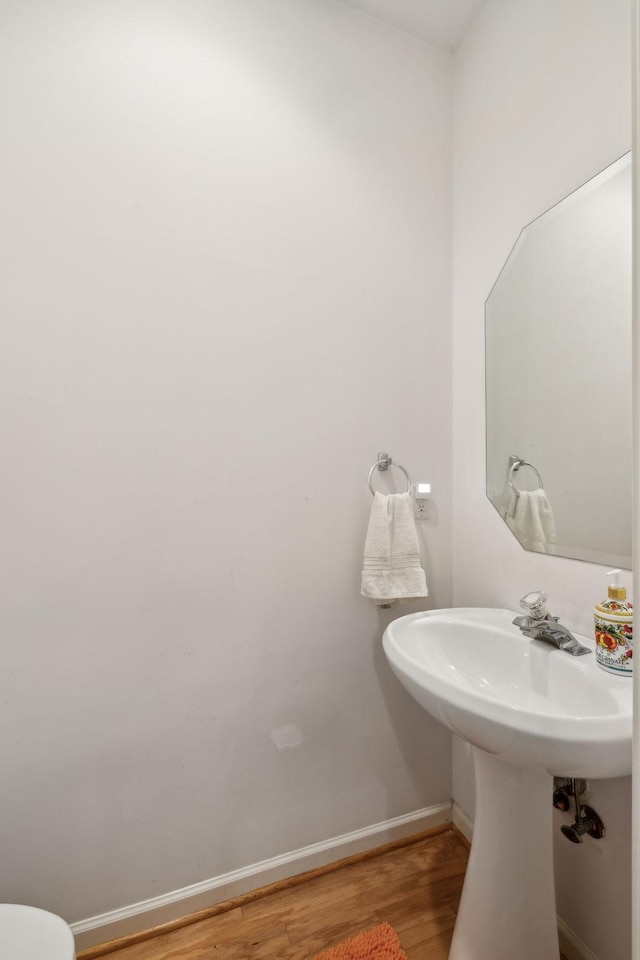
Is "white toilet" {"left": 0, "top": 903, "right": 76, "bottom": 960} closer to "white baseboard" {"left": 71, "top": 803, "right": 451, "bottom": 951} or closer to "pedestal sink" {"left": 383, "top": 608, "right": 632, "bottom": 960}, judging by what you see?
"white baseboard" {"left": 71, "top": 803, "right": 451, "bottom": 951}

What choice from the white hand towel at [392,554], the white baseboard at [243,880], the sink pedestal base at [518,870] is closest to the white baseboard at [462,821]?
the white baseboard at [243,880]

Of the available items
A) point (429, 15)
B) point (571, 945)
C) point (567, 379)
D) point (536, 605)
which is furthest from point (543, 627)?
point (429, 15)

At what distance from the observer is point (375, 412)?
137cm

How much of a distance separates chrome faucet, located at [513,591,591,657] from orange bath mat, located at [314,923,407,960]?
85cm

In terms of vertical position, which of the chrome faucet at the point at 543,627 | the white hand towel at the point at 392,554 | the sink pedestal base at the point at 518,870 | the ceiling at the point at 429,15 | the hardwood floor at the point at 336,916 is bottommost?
the hardwood floor at the point at 336,916

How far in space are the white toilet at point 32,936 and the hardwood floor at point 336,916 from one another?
0.45 metres

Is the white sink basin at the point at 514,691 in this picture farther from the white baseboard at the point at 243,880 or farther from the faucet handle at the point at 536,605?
the white baseboard at the point at 243,880

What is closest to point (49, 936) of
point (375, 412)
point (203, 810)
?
point (203, 810)

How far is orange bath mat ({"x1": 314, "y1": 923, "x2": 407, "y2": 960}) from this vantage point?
107cm

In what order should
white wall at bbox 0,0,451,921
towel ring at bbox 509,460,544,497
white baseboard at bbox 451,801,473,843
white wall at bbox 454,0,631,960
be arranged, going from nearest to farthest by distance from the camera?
white wall at bbox 454,0,631,960 → white wall at bbox 0,0,451,921 → towel ring at bbox 509,460,544,497 → white baseboard at bbox 451,801,473,843

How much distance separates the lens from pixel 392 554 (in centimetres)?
130

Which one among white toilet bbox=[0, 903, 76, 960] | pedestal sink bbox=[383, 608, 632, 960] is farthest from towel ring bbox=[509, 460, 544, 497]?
white toilet bbox=[0, 903, 76, 960]

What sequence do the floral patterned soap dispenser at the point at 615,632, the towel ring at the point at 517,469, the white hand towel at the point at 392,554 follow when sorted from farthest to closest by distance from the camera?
the white hand towel at the point at 392,554, the towel ring at the point at 517,469, the floral patterned soap dispenser at the point at 615,632

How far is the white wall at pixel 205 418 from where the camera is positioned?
3.45 ft
